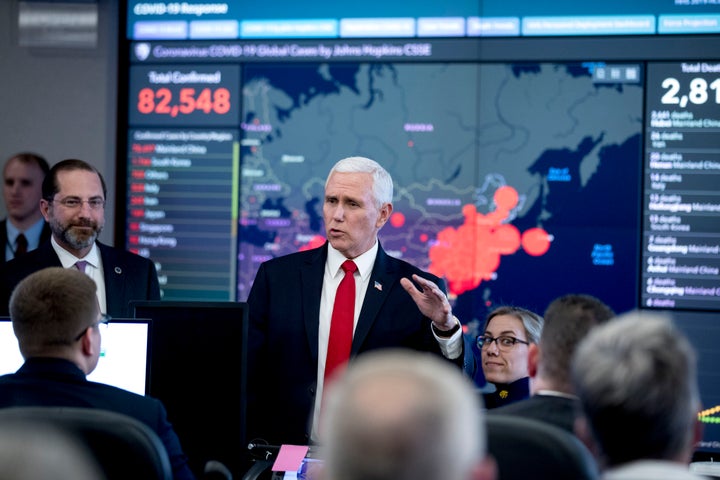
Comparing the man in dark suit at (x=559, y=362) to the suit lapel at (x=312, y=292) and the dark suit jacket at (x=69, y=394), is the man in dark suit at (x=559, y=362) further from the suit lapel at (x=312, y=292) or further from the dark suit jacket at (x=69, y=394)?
the suit lapel at (x=312, y=292)

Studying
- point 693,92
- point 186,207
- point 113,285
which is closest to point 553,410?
point 113,285

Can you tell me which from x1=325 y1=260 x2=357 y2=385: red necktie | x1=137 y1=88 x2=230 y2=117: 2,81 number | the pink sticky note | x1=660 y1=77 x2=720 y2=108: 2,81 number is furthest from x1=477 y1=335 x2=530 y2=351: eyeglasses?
x1=137 y1=88 x2=230 y2=117: 2,81 number

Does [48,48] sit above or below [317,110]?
above

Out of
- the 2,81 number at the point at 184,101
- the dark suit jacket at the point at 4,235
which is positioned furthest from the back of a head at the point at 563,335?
the dark suit jacket at the point at 4,235

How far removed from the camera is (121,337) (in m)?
2.72

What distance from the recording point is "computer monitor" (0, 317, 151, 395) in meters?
2.72

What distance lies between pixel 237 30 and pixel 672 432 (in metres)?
4.06

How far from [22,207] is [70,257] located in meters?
1.69

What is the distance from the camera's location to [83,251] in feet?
11.4

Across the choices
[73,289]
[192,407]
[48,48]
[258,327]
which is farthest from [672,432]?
[48,48]

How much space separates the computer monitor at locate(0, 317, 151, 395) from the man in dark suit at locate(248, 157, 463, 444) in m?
0.54

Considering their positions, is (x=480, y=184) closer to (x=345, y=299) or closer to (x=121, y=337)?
(x=345, y=299)

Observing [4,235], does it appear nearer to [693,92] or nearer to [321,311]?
[321,311]

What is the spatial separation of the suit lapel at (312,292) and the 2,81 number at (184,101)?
81.1 inches
